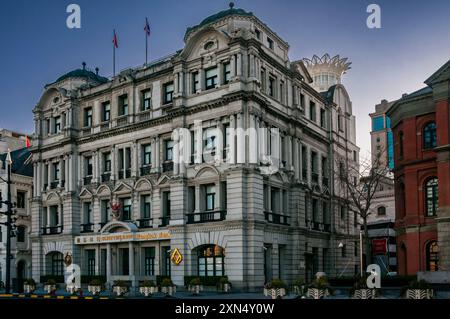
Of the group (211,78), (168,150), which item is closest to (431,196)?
(211,78)

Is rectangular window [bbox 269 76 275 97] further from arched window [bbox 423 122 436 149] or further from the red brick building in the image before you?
arched window [bbox 423 122 436 149]

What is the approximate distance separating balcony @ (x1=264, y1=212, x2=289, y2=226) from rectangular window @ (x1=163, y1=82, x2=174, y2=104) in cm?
1300

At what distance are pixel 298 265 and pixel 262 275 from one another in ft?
19.6

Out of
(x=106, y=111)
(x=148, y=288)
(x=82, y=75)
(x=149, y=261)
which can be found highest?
(x=82, y=75)

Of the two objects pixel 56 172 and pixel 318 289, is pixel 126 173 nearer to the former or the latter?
pixel 56 172

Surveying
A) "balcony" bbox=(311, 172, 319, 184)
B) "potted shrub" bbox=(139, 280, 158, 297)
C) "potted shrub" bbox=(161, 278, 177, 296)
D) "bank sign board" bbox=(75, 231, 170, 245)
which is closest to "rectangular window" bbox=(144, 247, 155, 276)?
"bank sign board" bbox=(75, 231, 170, 245)

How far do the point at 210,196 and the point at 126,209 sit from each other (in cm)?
1006

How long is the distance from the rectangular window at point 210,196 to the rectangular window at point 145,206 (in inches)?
262

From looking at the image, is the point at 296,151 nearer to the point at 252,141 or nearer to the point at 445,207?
the point at 252,141

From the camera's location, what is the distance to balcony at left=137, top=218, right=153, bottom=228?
45.0 metres

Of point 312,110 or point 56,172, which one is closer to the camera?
point 312,110

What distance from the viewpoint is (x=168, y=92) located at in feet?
150

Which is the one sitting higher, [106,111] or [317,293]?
[106,111]

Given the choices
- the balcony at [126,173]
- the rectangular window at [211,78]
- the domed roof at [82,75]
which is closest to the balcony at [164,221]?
the balcony at [126,173]
